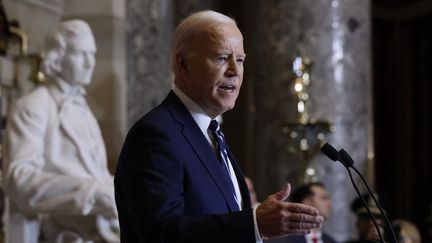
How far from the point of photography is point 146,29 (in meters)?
8.59

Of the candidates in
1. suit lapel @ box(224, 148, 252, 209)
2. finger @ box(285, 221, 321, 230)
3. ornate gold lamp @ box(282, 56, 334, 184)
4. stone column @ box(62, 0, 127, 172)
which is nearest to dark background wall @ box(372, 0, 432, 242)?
ornate gold lamp @ box(282, 56, 334, 184)

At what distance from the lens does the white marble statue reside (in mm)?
5906

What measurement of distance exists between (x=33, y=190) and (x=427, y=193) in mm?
9215

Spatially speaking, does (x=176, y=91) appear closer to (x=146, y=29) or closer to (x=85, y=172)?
(x=85, y=172)

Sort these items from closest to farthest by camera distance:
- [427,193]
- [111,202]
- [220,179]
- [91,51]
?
[220,179] → [111,202] → [91,51] → [427,193]

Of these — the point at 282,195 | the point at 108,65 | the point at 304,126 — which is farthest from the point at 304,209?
the point at 304,126

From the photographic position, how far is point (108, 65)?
8219 millimetres

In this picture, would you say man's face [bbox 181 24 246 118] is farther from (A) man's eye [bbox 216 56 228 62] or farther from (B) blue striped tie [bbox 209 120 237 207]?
(B) blue striped tie [bbox 209 120 237 207]

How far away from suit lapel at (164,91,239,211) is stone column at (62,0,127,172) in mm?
4695

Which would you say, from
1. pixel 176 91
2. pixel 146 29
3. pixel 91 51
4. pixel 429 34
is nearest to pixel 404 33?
pixel 429 34

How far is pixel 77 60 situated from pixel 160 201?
10.7ft

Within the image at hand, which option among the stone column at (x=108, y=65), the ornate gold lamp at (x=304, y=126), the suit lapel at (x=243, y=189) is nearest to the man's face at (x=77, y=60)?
the stone column at (x=108, y=65)

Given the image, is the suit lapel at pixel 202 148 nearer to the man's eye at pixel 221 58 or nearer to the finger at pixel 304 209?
the man's eye at pixel 221 58

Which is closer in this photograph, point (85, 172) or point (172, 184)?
point (172, 184)
